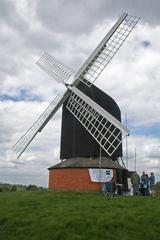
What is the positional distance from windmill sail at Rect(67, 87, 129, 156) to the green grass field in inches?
315

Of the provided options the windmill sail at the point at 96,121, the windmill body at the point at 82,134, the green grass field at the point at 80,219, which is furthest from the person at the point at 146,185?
the windmill body at the point at 82,134

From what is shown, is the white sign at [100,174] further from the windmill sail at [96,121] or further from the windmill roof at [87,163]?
the windmill sail at [96,121]

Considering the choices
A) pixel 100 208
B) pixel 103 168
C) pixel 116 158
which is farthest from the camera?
pixel 116 158

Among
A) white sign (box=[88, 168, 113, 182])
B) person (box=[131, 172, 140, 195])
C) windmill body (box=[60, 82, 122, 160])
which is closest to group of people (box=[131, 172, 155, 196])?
person (box=[131, 172, 140, 195])

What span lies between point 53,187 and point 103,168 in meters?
4.39

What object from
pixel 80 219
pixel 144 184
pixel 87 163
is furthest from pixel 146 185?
pixel 80 219

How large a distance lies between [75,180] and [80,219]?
44.3 ft

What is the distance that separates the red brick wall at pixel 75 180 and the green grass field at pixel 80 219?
808 cm

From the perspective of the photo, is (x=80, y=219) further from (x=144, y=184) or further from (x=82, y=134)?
(x=82, y=134)

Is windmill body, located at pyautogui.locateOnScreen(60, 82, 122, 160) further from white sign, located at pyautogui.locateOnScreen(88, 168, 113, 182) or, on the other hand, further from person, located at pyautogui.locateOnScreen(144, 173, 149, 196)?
person, located at pyautogui.locateOnScreen(144, 173, 149, 196)

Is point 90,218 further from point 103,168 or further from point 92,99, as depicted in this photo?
point 92,99

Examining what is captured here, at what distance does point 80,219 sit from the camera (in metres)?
18.6

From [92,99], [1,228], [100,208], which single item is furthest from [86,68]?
[1,228]

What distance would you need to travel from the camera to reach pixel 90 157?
3278 centimetres
